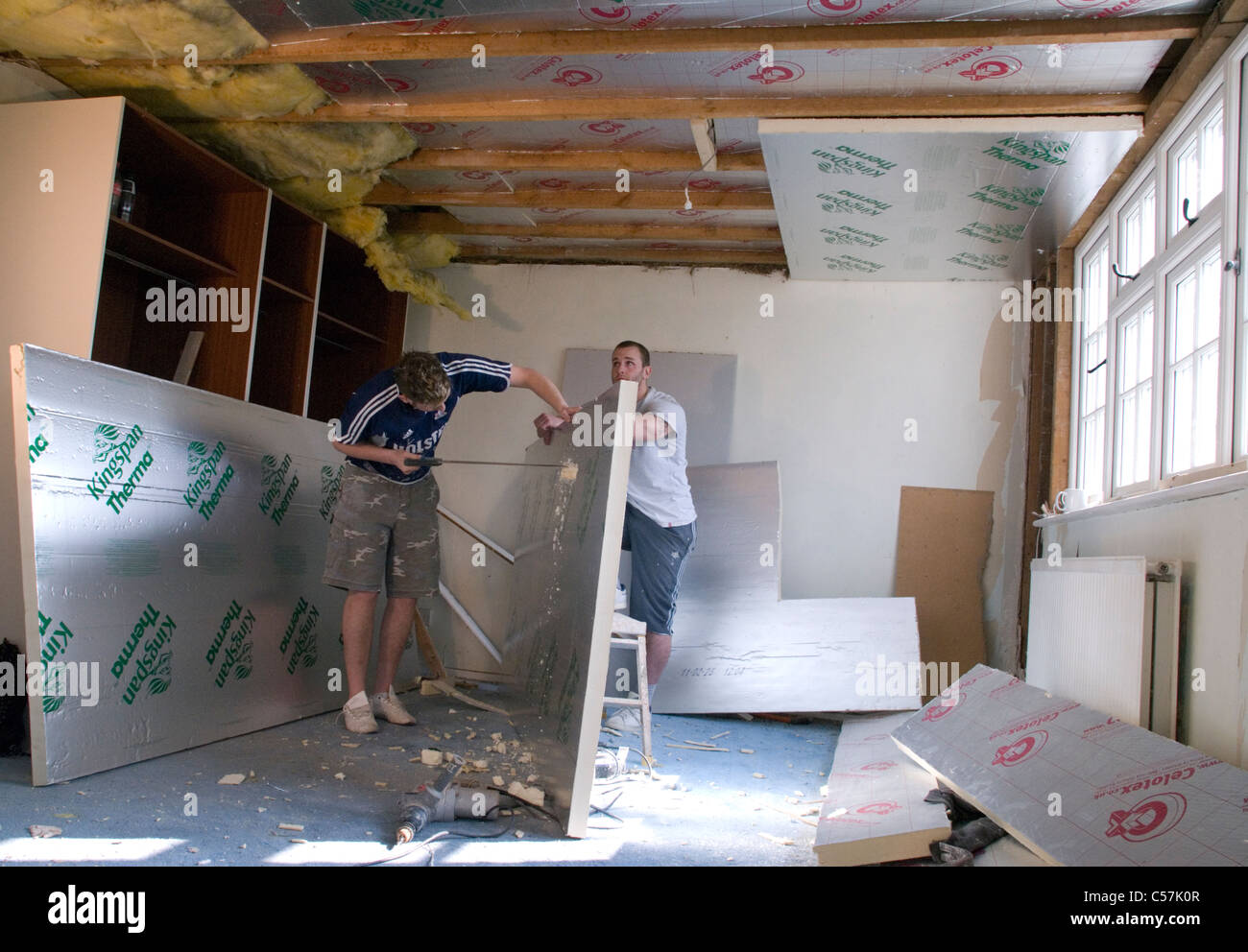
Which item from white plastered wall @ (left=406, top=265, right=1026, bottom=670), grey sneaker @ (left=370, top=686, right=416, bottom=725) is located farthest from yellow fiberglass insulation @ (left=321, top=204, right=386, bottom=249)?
grey sneaker @ (left=370, top=686, right=416, bottom=725)

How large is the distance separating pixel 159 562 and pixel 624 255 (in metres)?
2.91

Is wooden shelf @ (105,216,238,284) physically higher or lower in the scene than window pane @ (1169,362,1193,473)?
higher

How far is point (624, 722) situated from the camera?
11.7ft

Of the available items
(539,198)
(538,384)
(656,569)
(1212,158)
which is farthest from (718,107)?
(656,569)

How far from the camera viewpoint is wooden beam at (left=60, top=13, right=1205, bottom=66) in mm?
2459

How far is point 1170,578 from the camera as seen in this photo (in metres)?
2.39

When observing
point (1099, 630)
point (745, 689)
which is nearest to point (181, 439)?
point (745, 689)

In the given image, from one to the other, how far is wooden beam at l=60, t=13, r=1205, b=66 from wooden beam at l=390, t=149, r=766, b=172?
2.78 feet

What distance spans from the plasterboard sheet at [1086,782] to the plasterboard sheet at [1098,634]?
131mm

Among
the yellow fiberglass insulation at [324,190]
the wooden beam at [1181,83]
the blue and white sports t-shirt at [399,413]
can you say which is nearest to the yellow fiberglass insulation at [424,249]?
the yellow fiberglass insulation at [324,190]

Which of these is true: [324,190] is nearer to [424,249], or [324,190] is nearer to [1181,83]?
[424,249]

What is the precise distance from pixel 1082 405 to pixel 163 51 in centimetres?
359
